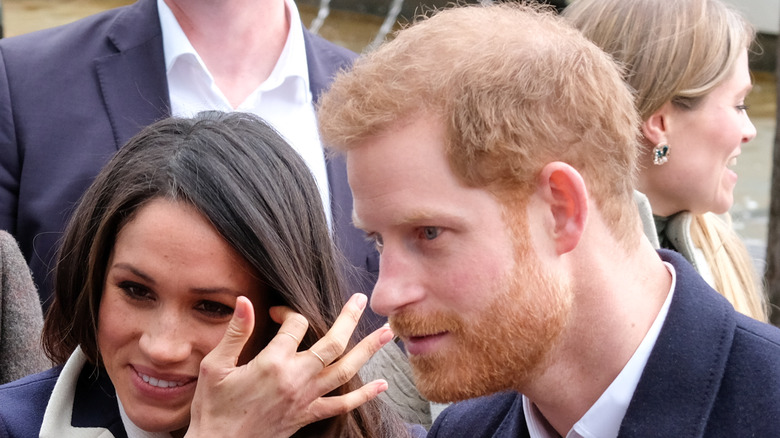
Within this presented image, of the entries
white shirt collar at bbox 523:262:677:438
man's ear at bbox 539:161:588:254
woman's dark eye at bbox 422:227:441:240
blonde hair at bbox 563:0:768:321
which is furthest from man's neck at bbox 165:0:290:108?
white shirt collar at bbox 523:262:677:438

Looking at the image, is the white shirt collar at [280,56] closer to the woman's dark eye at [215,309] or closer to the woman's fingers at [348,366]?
the woman's dark eye at [215,309]

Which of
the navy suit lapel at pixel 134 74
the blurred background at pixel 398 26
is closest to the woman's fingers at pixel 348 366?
the navy suit lapel at pixel 134 74

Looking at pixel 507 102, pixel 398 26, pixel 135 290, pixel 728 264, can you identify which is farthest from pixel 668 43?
pixel 398 26

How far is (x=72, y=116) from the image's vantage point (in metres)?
3.35

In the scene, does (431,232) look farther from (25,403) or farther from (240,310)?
(25,403)

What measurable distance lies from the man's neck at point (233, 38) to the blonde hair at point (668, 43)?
108cm

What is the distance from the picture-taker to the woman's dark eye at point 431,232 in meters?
2.18

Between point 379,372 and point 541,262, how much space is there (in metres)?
0.99

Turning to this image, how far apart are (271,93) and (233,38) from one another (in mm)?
235

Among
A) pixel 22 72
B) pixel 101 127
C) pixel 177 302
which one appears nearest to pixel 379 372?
pixel 177 302

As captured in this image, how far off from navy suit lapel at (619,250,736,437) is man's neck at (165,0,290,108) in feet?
6.33

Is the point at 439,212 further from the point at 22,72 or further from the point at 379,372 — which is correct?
the point at 22,72

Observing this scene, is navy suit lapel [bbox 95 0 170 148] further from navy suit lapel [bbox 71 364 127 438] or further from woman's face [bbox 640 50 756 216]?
woman's face [bbox 640 50 756 216]

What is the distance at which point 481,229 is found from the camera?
84.9 inches
